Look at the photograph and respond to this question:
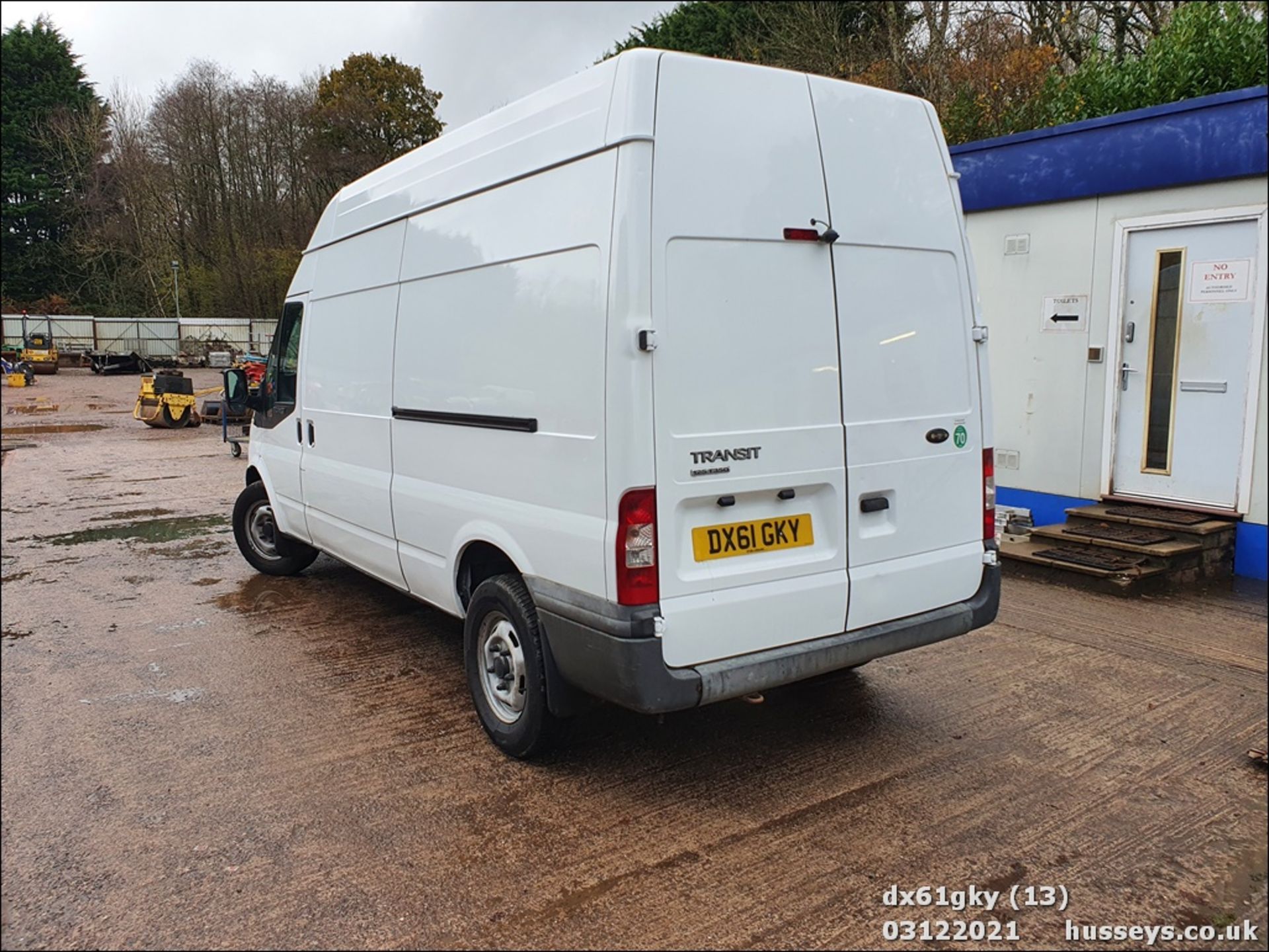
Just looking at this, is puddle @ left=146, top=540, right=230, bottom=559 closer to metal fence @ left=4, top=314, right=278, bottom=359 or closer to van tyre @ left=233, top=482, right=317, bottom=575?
van tyre @ left=233, top=482, right=317, bottom=575

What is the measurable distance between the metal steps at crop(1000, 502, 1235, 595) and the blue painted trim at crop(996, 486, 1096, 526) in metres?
0.36

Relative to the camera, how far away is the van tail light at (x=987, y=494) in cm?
401

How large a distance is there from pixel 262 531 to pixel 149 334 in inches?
1568

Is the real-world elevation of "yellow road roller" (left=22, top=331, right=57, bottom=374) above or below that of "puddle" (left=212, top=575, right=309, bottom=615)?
above

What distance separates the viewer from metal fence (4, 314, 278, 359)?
38.3m

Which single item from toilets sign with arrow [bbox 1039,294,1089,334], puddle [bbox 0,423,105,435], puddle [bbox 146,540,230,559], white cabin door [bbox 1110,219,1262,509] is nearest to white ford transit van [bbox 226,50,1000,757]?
white cabin door [bbox 1110,219,1262,509]

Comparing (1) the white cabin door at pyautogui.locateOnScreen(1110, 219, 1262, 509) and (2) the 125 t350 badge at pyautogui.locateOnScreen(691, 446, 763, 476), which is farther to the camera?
(1) the white cabin door at pyautogui.locateOnScreen(1110, 219, 1262, 509)

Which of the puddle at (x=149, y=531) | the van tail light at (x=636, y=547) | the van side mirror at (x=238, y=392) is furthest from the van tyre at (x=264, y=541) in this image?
the van tail light at (x=636, y=547)

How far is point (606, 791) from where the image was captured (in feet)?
11.6

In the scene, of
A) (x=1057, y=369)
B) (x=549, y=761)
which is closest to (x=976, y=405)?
(x=549, y=761)

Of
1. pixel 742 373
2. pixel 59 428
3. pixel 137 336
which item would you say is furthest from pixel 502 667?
pixel 137 336

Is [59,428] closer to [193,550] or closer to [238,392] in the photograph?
[193,550]

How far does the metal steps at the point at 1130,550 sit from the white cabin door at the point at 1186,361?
0.29m

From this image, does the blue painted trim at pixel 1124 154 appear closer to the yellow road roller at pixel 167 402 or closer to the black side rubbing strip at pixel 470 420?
the black side rubbing strip at pixel 470 420
